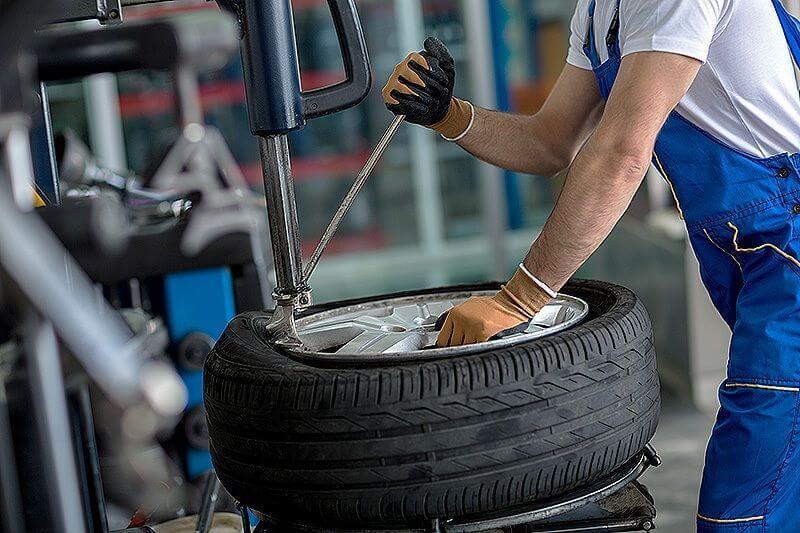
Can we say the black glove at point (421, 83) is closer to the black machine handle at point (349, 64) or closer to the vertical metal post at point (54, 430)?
the black machine handle at point (349, 64)

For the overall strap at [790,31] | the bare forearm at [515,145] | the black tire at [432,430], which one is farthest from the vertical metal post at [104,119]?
the black tire at [432,430]

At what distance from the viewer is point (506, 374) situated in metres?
0.98

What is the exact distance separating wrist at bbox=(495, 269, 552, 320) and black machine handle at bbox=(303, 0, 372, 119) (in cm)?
28

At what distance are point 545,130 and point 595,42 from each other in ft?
A: 0.75

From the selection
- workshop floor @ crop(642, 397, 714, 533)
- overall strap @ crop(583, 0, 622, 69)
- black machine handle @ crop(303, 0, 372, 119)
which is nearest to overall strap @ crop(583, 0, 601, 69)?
overall strap @ crop(583, 0, 622, 69)

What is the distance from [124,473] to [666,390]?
3.20 meters

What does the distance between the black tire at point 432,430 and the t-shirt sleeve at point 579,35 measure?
63cm

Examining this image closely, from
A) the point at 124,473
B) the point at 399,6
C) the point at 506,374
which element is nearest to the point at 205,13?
the point at 399,6

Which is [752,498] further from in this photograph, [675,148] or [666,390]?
[666,390]

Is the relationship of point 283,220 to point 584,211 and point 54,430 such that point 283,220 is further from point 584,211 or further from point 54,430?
point 54,430

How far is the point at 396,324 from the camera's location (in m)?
1.29

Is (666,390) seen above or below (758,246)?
below

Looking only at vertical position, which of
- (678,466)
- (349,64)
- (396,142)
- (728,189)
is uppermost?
(349,64)

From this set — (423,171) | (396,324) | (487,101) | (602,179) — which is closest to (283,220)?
(396,324)
